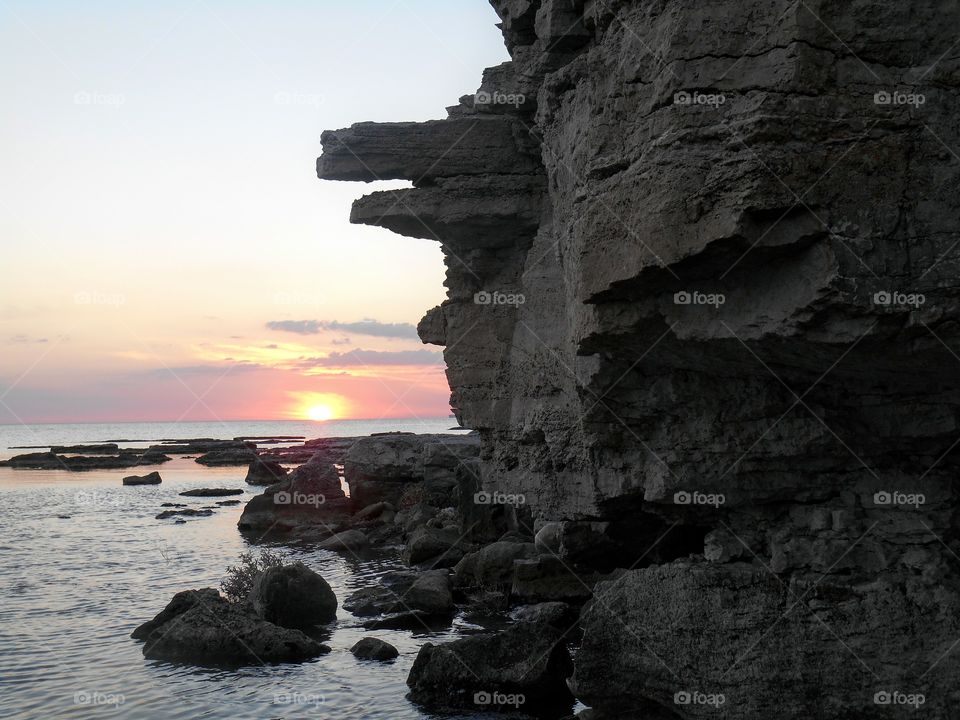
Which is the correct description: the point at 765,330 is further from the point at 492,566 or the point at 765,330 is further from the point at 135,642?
the point at 135,642

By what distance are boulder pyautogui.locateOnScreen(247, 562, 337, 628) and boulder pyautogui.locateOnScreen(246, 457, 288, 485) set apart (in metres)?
36.7

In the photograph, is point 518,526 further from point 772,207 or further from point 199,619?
point 772,207

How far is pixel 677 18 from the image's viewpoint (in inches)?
388

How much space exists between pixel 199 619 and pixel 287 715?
12.7ft
